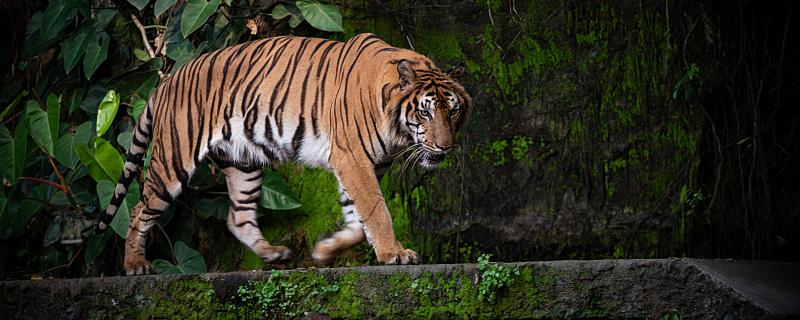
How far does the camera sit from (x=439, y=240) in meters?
4.63

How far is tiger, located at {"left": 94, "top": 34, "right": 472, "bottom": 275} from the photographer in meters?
3.58

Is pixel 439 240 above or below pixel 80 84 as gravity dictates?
below

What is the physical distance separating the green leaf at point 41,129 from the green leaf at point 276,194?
1281mm

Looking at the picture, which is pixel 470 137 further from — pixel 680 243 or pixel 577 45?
pixel 680 243

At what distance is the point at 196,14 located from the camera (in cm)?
478

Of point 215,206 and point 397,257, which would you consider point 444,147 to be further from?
point 215,206

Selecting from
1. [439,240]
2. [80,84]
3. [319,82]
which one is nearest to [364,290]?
[319,82]

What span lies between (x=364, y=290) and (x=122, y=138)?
2432 mm

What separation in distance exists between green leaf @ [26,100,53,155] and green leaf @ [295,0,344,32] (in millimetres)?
1601

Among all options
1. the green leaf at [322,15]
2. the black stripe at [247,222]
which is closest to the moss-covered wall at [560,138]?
the green leaf at [322,15]

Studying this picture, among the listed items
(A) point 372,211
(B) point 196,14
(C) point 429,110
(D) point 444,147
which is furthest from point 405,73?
(B) point 196,14

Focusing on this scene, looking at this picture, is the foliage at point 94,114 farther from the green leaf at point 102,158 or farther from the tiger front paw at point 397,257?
the tiger front paw at point 397,257

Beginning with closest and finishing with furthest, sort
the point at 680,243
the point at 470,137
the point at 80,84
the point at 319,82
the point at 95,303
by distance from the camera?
the point at 95,303 → the point at 319,82 → the point at 680,243 → the point at 470,137 → the point at 80,84

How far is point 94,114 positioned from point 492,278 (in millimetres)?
3383
